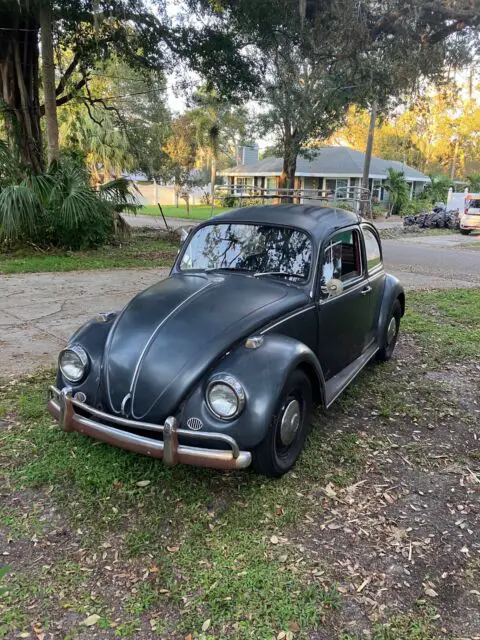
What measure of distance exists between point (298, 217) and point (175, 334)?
63.5 inches

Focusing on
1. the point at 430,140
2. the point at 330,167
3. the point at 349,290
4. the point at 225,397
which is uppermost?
the point at 430,140

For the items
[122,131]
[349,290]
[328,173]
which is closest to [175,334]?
[349,290]

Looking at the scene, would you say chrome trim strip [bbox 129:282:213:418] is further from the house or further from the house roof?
the house roof

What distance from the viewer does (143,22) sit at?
11508mm

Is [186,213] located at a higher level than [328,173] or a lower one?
lower

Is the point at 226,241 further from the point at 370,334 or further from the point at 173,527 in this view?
the point at 173,527

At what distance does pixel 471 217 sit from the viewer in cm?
2284

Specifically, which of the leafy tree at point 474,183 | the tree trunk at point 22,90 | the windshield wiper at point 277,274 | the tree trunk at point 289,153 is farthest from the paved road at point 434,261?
the leafy tree at point 474,183

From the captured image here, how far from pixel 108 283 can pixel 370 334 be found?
19.0 ft

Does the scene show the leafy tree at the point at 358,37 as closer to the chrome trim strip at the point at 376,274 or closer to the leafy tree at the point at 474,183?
the chrome trim strip at the point at 376,274

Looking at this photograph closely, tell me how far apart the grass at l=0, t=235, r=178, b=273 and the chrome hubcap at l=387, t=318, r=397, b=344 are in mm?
6824

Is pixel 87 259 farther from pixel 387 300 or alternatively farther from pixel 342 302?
pixel 342 302

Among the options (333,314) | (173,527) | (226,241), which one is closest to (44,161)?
(226,241)

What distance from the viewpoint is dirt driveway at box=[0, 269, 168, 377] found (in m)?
5.43
